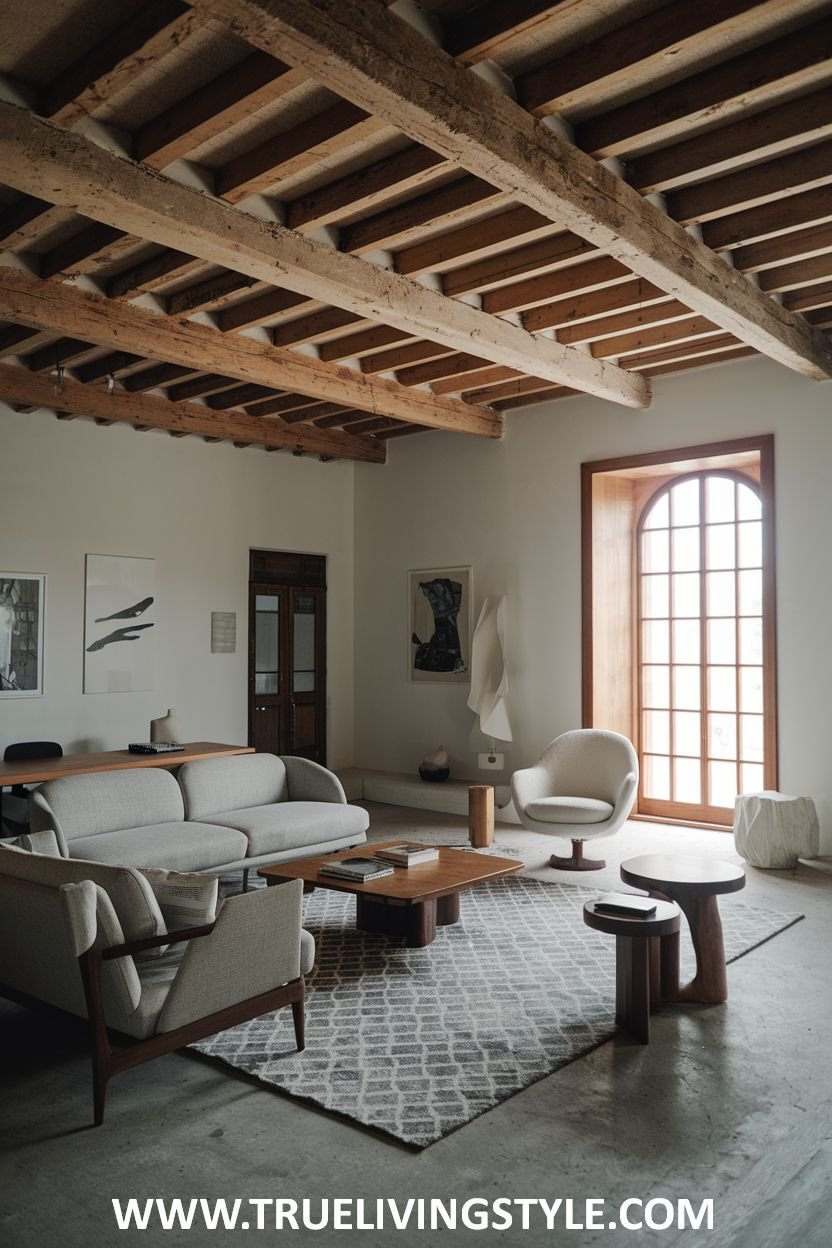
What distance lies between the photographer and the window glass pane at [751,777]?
719 cm

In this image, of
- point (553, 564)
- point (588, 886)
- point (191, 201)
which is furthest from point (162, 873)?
point (553, 564)

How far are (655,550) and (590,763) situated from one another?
2.12 metres

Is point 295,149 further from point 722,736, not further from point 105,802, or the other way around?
point 722,736

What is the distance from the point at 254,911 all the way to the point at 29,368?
4.97 metres

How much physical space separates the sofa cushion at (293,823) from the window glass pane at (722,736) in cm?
288

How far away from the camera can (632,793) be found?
6.21 m

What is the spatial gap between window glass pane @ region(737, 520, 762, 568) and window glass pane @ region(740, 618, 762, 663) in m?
0.43

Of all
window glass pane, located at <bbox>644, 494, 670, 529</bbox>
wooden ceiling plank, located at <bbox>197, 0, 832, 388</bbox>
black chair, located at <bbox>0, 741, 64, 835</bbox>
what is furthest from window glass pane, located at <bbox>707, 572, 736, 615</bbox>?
black chair, located at <bbox>0, 741, 64, 835</bbox>

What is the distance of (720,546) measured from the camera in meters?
7.49

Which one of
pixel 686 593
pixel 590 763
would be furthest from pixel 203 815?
pixel 686 593

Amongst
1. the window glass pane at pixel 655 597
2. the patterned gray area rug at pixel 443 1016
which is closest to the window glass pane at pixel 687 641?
the window glass pane at pixel 655 597

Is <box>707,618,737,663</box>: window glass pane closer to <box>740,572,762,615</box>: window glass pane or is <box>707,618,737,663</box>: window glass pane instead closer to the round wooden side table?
<box>740,572,762,615</box>: window glass pane

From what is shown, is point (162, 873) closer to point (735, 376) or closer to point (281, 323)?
point (281, 323)

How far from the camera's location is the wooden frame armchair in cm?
298
